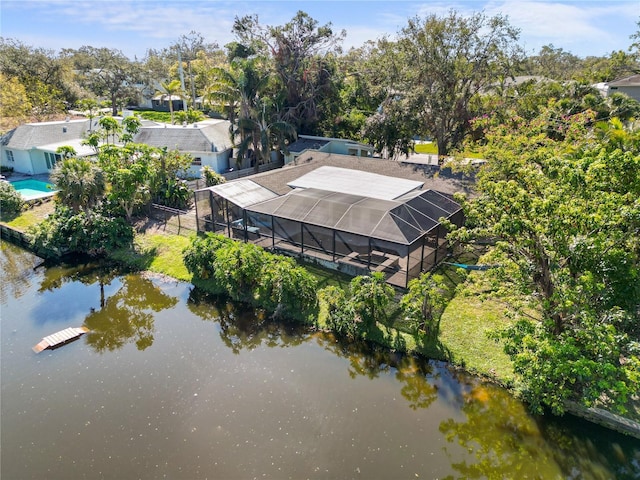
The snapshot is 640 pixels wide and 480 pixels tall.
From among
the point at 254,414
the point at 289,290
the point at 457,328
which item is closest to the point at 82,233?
the point at 289,290

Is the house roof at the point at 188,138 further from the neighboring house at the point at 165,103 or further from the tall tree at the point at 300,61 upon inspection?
the neighboring house at the point at 165,103

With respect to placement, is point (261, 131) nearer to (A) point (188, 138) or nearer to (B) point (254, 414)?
(A) point (188, 138)

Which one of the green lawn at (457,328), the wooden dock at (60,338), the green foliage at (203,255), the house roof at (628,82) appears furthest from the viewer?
the house roof at (628,82)

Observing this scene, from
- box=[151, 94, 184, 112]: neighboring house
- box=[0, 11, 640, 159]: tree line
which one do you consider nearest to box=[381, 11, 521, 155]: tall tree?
box=[0, 11, 640, 159]: tree line

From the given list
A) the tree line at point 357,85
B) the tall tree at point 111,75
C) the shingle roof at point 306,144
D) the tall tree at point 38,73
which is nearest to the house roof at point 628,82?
the tree line at point 357,85

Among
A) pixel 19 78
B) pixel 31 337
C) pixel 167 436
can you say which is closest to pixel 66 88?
pixel 19 78

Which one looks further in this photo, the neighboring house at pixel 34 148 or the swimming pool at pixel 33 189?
the neighboring house at pixel 34 148
